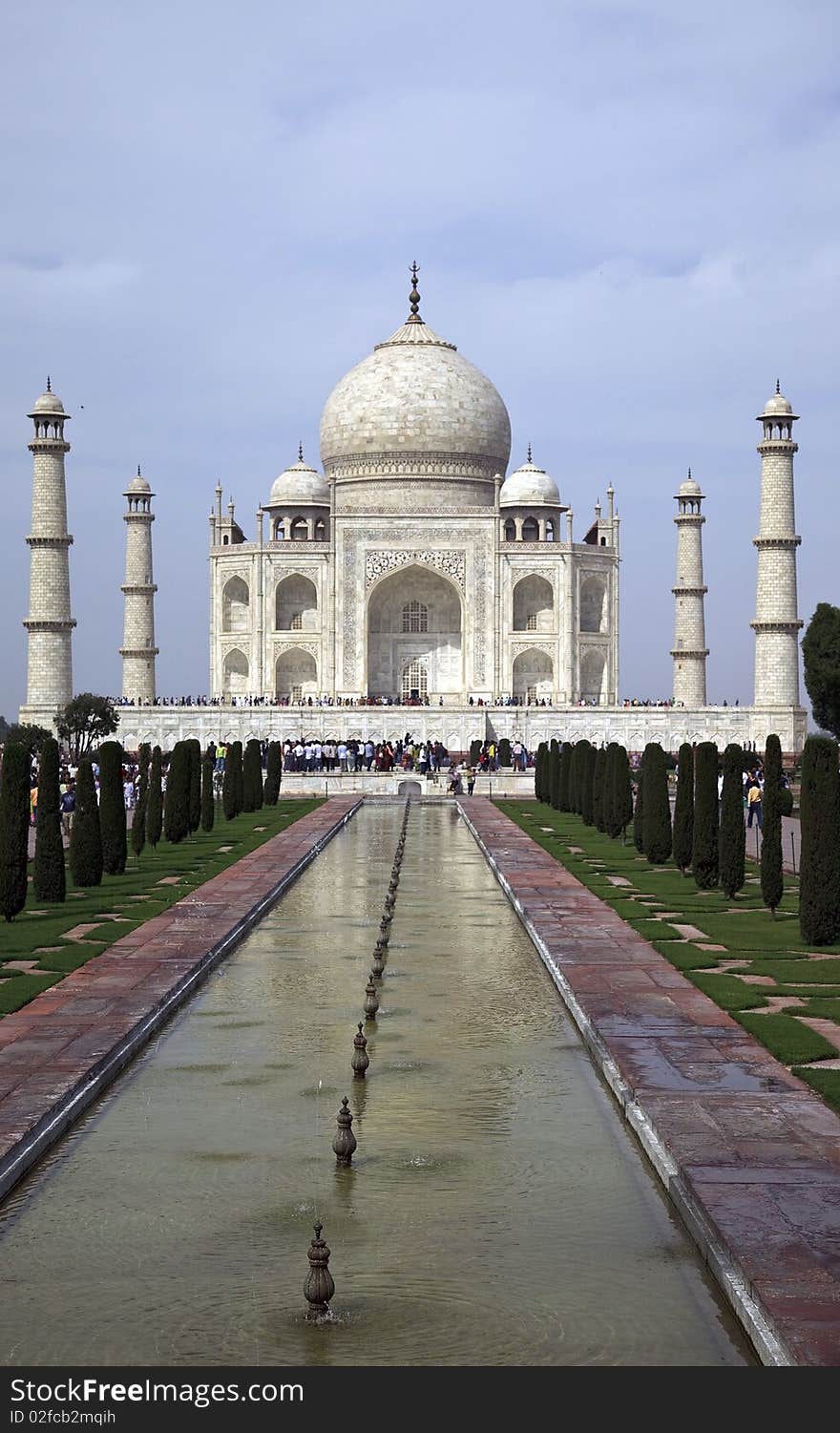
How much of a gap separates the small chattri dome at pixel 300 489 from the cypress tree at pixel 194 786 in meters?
25.3

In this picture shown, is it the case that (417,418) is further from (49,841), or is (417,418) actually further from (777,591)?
(49,841)

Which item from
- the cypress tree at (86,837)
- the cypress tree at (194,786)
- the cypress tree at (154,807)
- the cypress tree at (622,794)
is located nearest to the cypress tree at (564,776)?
the cypress tree at (622,794)

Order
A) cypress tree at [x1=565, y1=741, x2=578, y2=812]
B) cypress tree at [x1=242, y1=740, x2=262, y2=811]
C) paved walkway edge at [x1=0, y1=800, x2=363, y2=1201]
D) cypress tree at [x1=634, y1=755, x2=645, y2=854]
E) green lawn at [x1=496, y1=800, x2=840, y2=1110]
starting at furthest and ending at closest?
cypress tree at [x1=242, y1=740, x2=262, y2=811] < cypress tree at [x1=565, y1=741, x2=578, y2=812] < cypress tree at [x1=634, y1=755, x2=645, y2=854] < green lawn at [x1=496, y1=800, x2=840, y2=1110] < paved walkway edge at [x1=0, y1=800, x2=363, y2=1201]

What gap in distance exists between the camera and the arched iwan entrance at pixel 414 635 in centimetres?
4259

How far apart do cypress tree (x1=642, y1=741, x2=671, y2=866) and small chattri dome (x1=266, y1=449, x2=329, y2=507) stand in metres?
29.6

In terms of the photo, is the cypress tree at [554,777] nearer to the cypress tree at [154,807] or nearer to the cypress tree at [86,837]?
the cypress tree at [154,807]

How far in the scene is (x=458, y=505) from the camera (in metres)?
43.4

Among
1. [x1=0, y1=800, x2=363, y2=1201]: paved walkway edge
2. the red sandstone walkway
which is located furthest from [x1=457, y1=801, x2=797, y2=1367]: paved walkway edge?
[x1=0, y1=800, x2=363, y2=1201]: paved walkway edge

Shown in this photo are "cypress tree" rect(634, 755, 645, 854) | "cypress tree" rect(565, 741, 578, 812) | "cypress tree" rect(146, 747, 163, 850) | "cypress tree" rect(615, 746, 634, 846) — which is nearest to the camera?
"cypress tree" rect(634, 755, 645, 854)

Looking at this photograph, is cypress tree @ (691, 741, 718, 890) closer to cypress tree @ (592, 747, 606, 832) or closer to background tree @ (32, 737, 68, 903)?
background tree @ (32, 737, 68, 903)

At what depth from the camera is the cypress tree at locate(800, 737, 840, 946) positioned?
10.2 meters
